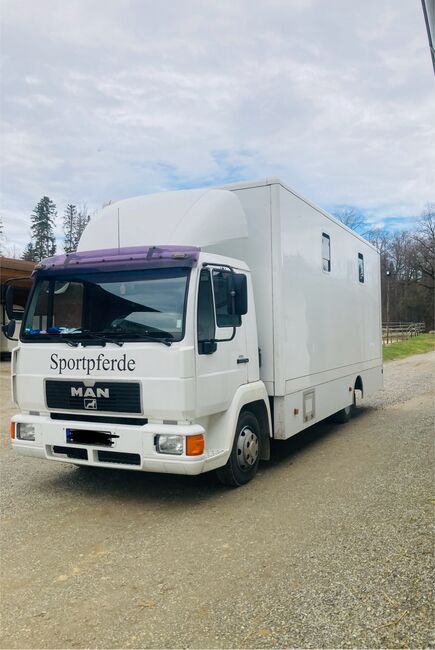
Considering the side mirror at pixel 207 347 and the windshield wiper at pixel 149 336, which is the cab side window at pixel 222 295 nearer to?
the side mirror at pixel 207 347

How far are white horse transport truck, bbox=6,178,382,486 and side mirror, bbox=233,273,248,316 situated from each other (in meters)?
0.01

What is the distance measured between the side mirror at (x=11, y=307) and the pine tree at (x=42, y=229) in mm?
56792

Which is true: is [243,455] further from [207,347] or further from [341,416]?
[341,416]

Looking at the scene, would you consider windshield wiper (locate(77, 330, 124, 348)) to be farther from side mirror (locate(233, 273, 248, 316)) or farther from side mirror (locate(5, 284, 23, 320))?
side mirror (locate(233, 273, 248, 316))

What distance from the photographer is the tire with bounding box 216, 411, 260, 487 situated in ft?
18.6

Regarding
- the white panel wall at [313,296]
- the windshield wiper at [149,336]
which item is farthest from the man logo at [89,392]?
the white panel wall at [313,296]

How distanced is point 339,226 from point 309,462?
396 centimetres

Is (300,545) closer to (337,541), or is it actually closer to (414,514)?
(337,541)

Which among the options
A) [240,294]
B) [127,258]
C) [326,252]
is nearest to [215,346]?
[240,294]

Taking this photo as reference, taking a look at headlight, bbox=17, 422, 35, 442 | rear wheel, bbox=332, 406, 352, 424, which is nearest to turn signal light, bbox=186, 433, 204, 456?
headlight, bbox=17, 422, 35, 442

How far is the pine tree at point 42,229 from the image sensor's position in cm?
6086

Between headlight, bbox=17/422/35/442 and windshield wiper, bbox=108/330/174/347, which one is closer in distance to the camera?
windshield wiper, bbox=108/330/174/347

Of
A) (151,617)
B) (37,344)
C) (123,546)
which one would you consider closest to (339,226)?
(37,344)

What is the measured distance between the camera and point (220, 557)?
4152 millimetres
